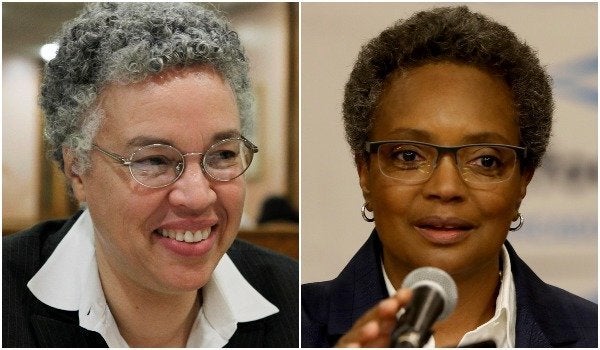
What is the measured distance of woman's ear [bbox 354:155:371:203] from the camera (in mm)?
2559

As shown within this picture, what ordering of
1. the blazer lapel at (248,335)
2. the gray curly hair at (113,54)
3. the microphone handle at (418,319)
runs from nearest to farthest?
the microphone handle at (418,319) → the gray curly hair at (113,54) → the blazer lapel at (248,335)

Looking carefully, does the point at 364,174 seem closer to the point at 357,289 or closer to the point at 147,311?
the point at 357,289

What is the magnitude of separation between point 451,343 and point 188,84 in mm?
1159

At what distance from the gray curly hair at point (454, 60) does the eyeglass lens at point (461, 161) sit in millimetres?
89

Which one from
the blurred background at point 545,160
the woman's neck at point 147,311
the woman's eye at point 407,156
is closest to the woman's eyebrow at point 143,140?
the woman's neck at point 147,311

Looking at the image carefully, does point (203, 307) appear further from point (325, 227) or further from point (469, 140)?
point (469, 140)

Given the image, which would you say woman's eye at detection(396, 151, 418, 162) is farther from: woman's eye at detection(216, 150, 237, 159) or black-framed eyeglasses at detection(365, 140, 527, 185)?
woman's eye at detection(216, 150, 237, 159)

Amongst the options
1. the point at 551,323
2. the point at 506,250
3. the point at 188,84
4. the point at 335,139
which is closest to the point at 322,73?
the point at 335,139

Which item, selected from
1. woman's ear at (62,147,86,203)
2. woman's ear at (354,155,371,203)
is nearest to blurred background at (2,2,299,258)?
woman's ear at (62,147,86,203)

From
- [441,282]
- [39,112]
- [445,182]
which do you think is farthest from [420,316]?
[39,112]

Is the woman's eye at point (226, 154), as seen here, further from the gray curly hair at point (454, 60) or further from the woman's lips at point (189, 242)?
the gray curly hair at point (454, 60)

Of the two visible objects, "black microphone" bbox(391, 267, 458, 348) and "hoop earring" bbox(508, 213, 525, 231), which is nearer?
"black microphone" bbox(391, 267, 458, 348)

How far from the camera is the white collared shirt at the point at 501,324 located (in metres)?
2.55

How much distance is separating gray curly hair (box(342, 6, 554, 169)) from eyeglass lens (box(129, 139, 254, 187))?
402mm
